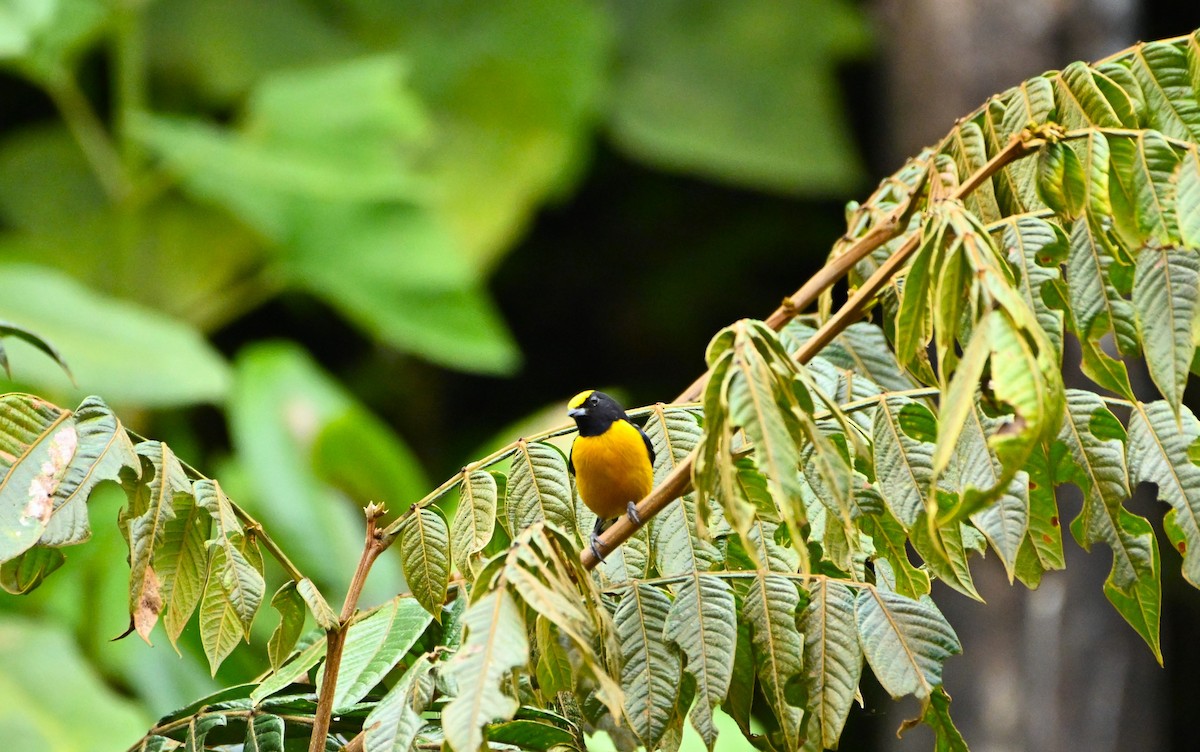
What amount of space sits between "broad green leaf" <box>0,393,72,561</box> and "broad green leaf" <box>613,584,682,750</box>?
0.35 m

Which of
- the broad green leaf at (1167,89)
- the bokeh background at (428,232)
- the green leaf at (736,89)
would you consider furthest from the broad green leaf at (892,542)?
the green leaf at (736,89)

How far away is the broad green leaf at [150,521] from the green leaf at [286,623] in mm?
76

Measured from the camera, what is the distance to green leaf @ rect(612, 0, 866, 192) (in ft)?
11.5

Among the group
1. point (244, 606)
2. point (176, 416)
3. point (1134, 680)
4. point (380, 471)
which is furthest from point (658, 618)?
point (176, 416)

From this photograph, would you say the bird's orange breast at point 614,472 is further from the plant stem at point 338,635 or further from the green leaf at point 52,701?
the green leaf at point 52,701

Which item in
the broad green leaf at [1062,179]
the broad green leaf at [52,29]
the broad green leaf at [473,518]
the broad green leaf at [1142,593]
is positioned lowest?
the broad green leaf at [1142,593]

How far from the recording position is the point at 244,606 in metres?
0.71

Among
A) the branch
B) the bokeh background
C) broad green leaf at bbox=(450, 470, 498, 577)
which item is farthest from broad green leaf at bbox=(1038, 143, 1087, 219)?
the bokeh background

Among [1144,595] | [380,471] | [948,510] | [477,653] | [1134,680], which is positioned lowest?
[1134,680]

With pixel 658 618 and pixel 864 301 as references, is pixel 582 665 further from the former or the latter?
pixel 864 301

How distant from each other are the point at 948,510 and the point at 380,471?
1.98 m

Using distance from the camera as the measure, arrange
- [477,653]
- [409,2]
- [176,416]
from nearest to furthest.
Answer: [477,653]
[176,416]
[409,2]

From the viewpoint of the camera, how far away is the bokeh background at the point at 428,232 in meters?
2.42

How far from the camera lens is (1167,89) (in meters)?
0.80
